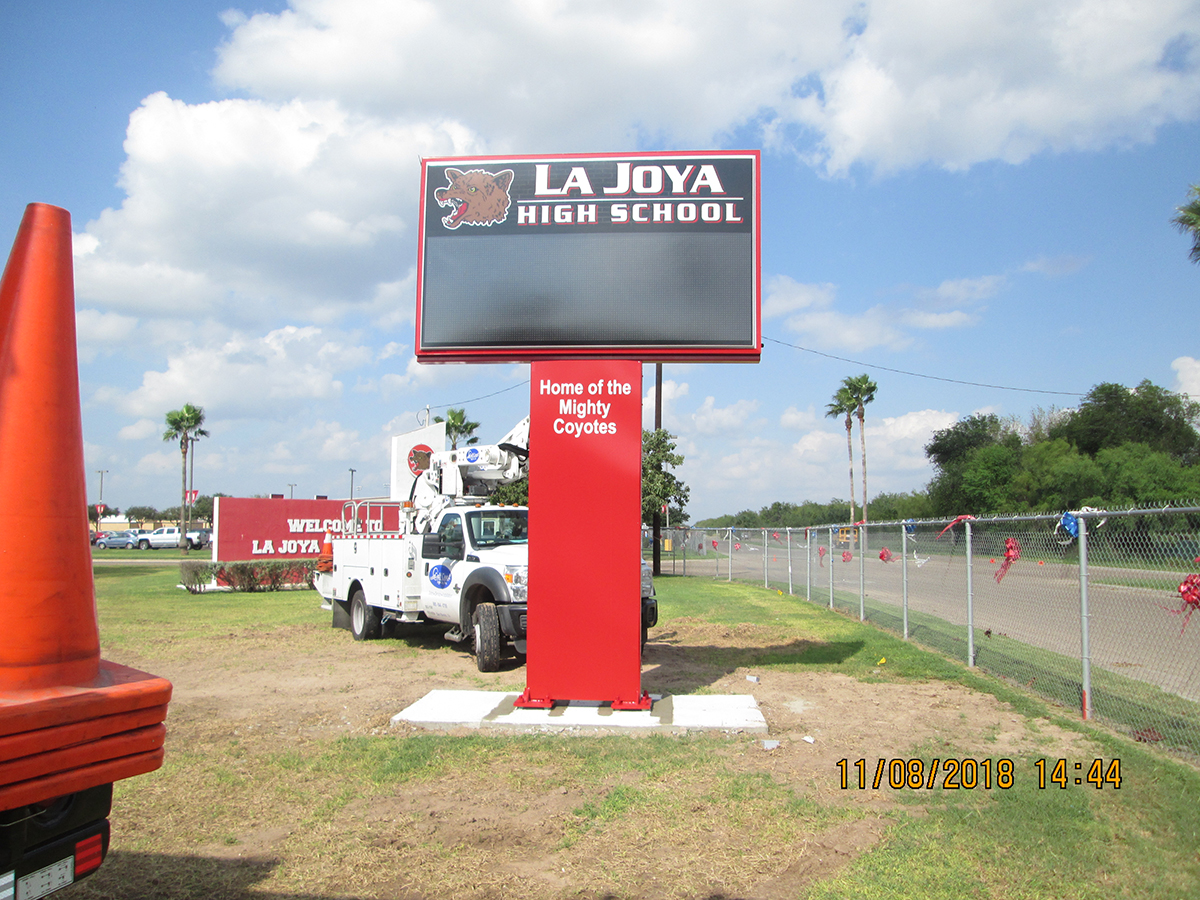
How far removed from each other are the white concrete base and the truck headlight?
2.12m

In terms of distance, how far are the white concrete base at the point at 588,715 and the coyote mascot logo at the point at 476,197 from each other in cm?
483

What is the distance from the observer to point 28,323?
2.50m

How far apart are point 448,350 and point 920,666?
22.7 feet

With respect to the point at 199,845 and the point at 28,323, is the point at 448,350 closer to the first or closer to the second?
the point at 199,845

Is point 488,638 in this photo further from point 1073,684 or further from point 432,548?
point 1073,684

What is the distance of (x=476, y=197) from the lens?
8055mm

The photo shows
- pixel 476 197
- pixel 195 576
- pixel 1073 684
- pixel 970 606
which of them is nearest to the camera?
pixel 476 197

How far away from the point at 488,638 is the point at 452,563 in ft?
5.39

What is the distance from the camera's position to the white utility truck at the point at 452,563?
1032 cm

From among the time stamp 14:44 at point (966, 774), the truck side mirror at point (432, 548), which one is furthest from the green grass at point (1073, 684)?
the truck side mirror at point (432, 548)

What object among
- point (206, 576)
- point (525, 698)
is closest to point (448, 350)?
point (525, 698)

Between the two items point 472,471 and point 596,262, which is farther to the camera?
point 472,471

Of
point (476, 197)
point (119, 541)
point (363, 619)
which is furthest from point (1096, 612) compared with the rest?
point (119, 541)

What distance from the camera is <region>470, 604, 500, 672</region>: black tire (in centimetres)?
1013
